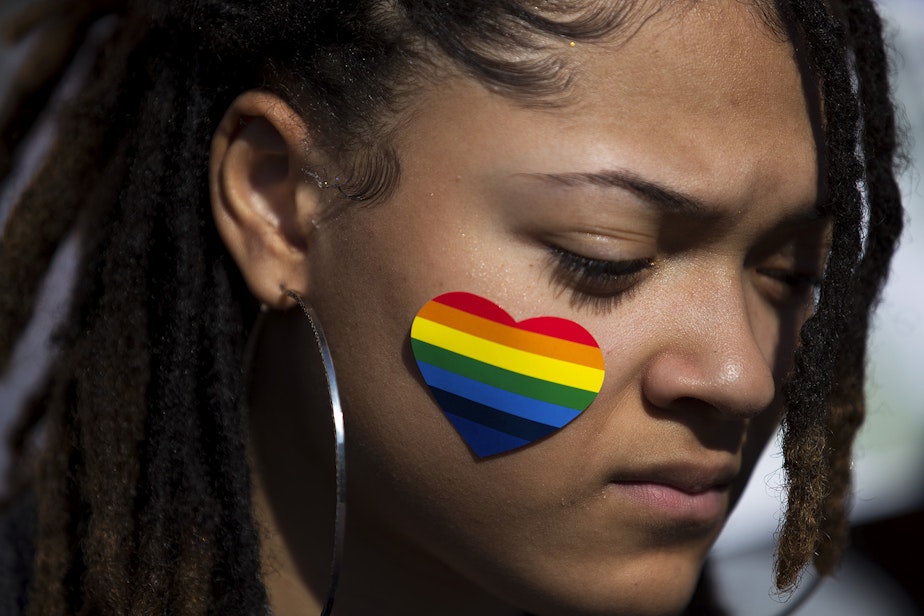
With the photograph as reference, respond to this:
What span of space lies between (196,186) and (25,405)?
768 mm

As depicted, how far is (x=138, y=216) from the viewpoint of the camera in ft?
6.11

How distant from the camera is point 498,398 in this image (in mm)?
1592

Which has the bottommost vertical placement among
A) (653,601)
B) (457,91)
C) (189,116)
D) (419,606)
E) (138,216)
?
(419,606)

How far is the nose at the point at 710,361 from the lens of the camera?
157 cm

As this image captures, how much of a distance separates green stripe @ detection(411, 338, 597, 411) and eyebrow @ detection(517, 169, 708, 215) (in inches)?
11.5

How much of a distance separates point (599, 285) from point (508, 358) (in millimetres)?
173

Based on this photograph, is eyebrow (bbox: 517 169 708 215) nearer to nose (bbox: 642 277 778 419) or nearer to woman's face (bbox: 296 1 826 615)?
woman's face (bbox: 296 1 826 615)

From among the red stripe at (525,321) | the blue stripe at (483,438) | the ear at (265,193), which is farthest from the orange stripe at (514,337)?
the ear at (265,193)

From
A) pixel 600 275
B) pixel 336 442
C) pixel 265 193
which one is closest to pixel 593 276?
pixel 600 275

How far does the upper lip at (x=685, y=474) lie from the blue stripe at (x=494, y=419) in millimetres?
138

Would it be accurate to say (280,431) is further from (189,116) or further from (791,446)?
(791,446)

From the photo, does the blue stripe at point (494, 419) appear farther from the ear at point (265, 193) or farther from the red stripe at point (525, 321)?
the ear at point (265, 193)

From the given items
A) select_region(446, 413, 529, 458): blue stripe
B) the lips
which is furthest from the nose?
select_region(446, 413, 529, 458): blue stripe

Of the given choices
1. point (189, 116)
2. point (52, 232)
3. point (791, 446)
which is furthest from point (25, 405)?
point (791, 446)
